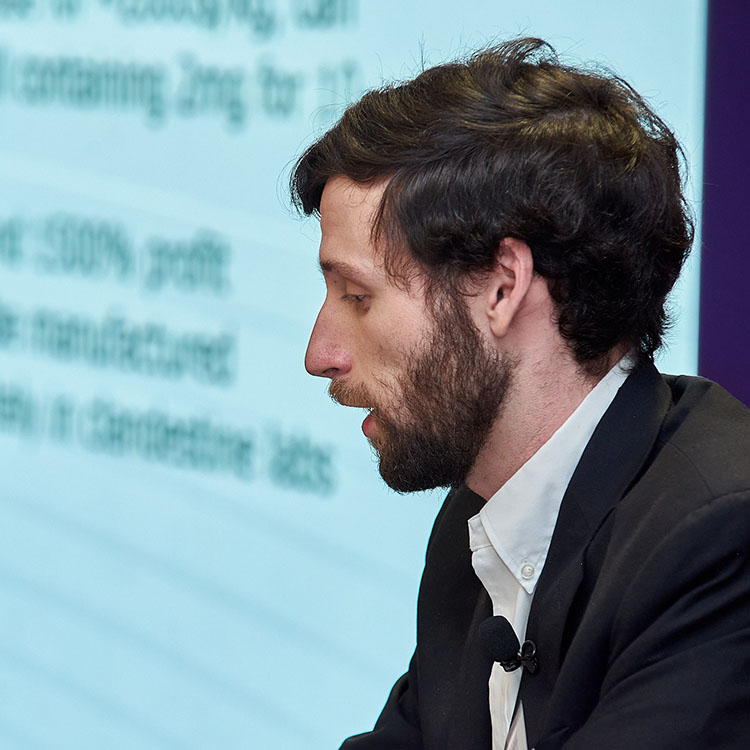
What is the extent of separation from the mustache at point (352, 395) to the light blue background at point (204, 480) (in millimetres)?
993

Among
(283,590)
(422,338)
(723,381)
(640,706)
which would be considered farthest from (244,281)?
(640,706)

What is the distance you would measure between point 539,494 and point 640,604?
0.25 m

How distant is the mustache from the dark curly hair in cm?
16

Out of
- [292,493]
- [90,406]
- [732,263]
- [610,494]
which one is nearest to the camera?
[610,494]

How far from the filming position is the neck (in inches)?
57.4

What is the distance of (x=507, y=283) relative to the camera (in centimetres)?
145

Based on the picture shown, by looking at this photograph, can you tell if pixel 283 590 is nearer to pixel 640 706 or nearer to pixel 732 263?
pixel 732 263

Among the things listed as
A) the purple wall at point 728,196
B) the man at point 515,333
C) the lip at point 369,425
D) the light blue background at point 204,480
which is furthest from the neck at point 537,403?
the light blue background at point 204,480

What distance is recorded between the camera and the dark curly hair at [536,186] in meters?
1.43

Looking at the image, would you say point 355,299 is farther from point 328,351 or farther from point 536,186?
point 536,186

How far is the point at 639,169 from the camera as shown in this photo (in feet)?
4.82

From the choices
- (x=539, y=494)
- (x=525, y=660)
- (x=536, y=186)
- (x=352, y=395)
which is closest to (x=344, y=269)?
(x=352, y=395)

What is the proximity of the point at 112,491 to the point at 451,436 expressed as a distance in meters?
1.54

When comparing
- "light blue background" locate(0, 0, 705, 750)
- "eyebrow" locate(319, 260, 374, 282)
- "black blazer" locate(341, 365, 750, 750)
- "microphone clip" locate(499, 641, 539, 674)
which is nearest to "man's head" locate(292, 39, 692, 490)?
"eyebrow" locate(319, 260, 374, 282)
